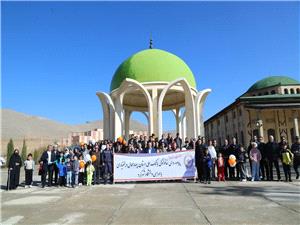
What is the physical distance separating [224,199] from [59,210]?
13.5 feet

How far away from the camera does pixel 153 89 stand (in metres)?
19.2

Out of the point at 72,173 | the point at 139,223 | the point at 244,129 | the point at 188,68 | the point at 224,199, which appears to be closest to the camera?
Answer: the point at 139,223

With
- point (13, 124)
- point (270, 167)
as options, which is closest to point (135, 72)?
point (270, 167)

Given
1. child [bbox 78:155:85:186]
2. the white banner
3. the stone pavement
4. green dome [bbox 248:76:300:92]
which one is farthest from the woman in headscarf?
green dome [bbox 248:76:300:92]

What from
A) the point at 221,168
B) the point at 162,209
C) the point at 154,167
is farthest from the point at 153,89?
the point at 162,209

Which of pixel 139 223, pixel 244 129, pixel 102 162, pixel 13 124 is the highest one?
pixel 13 124

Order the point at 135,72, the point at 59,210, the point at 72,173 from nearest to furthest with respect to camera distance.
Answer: the point at 59,210 → the point at 72,173 → the point at 135,72

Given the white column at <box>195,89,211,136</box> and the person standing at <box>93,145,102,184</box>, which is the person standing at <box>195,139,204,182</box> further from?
the white column at <box>195,89,211,136</box>

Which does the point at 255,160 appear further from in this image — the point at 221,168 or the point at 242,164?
the point at 221,168

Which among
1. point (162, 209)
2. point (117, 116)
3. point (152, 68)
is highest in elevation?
point (152, 68)

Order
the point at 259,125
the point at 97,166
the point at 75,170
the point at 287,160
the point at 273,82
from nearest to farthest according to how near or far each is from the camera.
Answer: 1. the point at 287,160
2. the point at 75,170
3. the point at 97,166
4. the point at 259,125
5. the point at 273,82

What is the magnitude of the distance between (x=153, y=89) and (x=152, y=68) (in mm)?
1647

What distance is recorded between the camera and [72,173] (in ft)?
39.1

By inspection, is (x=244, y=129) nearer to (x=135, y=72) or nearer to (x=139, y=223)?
(x=135, y=72)
